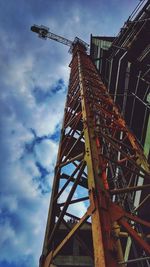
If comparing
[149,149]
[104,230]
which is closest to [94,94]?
[149,149]

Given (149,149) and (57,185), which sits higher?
Answer: (149,149)

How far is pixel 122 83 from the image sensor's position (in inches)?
653

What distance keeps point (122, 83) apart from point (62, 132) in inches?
286

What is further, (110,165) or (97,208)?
(110,165)

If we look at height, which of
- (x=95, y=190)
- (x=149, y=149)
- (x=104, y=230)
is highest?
(x=149, y=149)

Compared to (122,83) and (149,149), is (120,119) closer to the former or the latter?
(149,149)

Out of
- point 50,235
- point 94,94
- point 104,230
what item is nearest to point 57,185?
point 50,235

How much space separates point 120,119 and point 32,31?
Answer: 148 ft

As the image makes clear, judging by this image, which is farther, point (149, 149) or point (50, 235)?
point (149, 149)

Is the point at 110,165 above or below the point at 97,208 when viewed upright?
above

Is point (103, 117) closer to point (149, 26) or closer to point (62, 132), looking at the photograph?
point (62, 132)

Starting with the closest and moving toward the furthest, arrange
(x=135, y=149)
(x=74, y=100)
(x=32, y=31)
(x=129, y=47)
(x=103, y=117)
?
1. (x=135, y=149)
2. (x=103, y=117)
3. (x=74, y=100)
4. (x=129, y=47)
5. (x=32, y=31)

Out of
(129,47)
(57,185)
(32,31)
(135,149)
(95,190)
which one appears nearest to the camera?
(95,190)

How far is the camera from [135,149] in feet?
28.3
